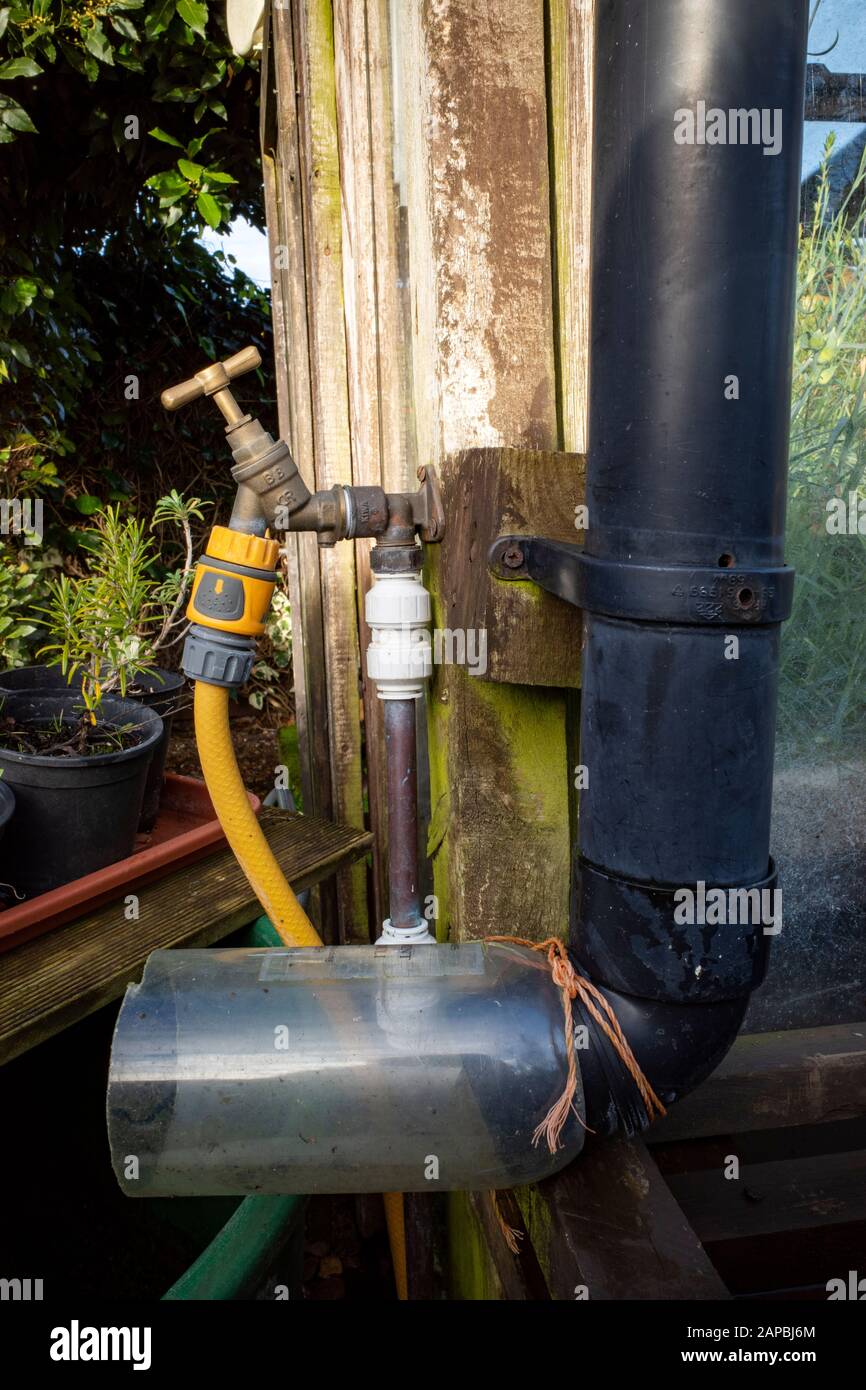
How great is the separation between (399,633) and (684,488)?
0.50 m

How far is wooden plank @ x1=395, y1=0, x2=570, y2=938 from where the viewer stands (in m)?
1.18

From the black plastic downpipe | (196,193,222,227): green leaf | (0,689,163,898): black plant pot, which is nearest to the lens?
the black plastic downpipe

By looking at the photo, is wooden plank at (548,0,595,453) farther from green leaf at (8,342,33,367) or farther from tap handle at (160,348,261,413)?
green leaf at (8,342,33,367)

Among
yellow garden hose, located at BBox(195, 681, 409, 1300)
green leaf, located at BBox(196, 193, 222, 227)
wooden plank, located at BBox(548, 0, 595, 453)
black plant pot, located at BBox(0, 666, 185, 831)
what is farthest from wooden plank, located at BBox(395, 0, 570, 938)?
green leaf, located at BBox(196, 193, 222, 227)

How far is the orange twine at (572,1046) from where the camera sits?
923mm

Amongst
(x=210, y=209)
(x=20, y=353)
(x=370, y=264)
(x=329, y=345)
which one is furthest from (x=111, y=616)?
(x=20, y=353)

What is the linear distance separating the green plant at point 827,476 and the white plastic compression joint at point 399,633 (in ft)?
2.10

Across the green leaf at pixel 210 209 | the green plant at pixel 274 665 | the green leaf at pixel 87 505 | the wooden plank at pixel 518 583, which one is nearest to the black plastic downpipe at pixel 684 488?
the wooden plank at pixel 518 583

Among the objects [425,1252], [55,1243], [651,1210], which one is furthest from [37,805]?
[651,1210]

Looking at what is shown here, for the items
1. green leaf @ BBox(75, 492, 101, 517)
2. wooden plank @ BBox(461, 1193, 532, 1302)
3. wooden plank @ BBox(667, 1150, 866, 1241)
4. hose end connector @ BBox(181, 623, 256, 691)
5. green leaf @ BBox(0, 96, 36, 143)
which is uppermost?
green leaf @ BBox(0, 96, 36, 143)

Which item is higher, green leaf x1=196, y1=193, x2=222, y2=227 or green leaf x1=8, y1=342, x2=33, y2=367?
green leaf x1=196, y1=193, x2=222, y2=227

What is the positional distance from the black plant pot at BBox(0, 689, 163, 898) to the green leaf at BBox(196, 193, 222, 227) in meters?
2.08

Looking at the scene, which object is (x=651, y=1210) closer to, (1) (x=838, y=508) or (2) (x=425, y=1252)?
(2) (x=425, y=1252)
